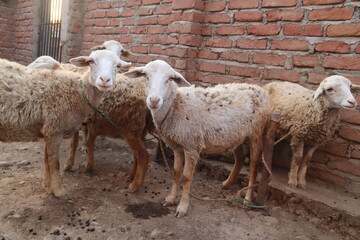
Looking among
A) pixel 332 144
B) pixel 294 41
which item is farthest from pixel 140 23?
pixel 332 144

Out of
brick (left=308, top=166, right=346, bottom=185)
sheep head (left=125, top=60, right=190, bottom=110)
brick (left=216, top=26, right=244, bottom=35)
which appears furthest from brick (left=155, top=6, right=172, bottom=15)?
brick (left=308, top=166, right=346, bottom=185)

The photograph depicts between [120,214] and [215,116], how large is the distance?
4.52 feet

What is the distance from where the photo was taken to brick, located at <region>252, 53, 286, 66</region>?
3846 millimetres

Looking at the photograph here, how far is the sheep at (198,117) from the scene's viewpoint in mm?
2934

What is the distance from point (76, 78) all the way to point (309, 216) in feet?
9.54

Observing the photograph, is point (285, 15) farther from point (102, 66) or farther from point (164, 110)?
point (102, 66)

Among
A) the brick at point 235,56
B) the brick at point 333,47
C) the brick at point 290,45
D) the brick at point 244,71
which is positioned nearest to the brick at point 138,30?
the brick at point 235,56

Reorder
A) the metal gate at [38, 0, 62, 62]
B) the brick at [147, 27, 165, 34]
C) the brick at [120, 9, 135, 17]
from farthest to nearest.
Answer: the metal gate at [38, 0, 62, 62], the brick at [120, 9, 135, 17], the brick at [147, 27, 165, 34]

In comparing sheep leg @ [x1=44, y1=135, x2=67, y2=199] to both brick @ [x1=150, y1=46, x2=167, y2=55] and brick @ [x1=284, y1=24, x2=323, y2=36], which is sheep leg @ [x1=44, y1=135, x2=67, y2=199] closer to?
brick @ [x1=150, y1=46, x2=167, y2=55]

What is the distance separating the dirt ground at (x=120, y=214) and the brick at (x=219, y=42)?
1903 millimetres

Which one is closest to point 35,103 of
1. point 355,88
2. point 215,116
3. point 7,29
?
point 215,116

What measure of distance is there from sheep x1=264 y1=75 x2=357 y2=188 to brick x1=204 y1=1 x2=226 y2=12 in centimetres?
140

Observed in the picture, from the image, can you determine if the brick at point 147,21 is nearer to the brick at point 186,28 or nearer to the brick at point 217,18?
the brick at point 186,28

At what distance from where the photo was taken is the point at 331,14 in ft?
11.2
